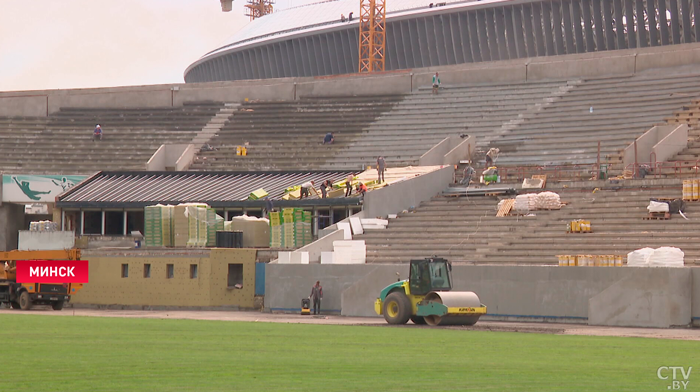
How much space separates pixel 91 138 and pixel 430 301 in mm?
36698

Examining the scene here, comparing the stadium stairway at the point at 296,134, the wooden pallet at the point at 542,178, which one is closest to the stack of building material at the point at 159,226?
the stadium stairway at the point at 296,134

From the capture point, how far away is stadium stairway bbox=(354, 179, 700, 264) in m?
36.2

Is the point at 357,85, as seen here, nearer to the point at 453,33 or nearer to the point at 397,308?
the point at 453,33

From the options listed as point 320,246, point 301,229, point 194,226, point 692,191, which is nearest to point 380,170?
point 301,229

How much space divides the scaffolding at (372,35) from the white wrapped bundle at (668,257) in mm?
63762

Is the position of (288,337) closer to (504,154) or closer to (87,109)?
(504,154)

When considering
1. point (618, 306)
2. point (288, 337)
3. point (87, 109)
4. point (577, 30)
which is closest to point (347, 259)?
point (618, 306)

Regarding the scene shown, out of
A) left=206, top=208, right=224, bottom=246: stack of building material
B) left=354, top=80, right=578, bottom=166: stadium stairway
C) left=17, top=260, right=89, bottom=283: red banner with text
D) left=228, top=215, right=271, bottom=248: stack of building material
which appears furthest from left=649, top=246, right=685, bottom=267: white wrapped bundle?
left=17, top=260, right=89, bottom=283: red banner with text

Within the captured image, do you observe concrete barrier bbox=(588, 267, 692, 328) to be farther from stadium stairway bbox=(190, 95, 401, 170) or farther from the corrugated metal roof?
stadium stairway bbox=(190, 95, 401, 170)

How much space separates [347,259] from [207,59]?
89.2 meters

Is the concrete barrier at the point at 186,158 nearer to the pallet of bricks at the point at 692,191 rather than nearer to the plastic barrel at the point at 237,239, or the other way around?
the plastic barrel at the point at 237,239

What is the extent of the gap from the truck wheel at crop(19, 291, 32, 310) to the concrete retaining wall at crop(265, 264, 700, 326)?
28.3ft

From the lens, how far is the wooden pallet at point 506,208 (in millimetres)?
42531

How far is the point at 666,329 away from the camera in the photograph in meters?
→ 30.6
